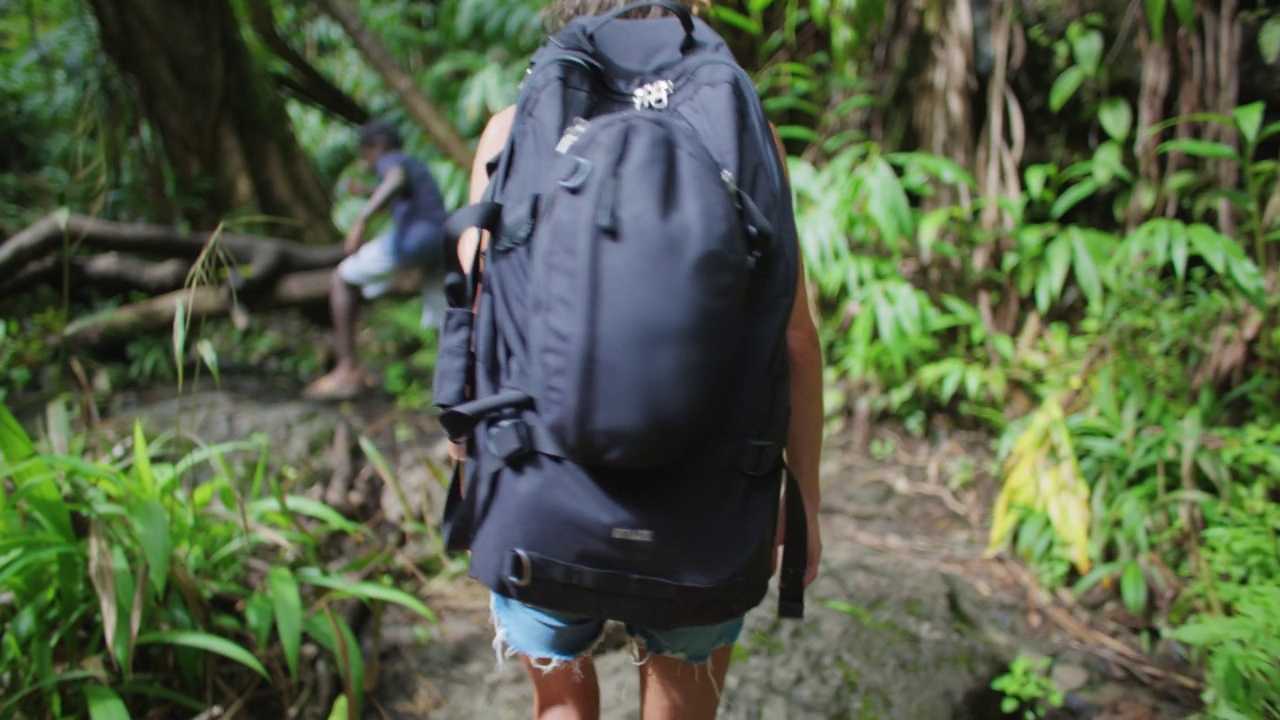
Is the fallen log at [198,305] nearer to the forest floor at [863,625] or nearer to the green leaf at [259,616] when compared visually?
the forest floor at [863,625]

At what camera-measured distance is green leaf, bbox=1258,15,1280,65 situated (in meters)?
3.07

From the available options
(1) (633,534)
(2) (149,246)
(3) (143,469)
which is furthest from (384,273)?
(1) (633,534)

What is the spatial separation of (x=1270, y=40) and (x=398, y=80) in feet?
12.9

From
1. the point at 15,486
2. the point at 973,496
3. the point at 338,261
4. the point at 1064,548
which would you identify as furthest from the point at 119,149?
the point at 1064,548

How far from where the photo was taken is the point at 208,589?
6.58ft

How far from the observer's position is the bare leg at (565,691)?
1294 millimetres

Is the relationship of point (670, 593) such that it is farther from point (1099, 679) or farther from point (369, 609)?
point (1099, 679)

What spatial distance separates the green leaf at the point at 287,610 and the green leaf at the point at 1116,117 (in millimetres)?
3418

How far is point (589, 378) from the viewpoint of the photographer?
3.08 ft

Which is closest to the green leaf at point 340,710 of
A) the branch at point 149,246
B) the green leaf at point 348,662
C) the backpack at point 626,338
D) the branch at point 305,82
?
the green leaf at point 348,662

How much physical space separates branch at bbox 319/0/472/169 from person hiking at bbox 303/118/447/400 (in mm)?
555

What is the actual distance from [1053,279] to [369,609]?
2.80m

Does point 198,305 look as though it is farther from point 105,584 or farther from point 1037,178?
point 1037,178

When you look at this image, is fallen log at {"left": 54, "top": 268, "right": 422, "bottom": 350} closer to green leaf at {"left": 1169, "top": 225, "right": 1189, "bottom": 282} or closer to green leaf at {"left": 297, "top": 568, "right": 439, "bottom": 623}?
green leaf at {"left": 297, "top": 568, "right": 439, "bottom": 623}
